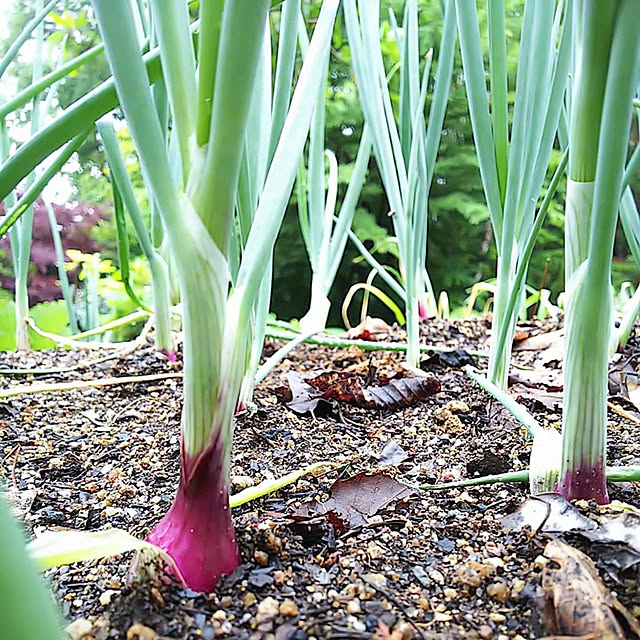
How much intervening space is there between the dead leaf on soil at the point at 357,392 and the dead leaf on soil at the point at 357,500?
224mm

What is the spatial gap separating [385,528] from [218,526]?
0.34 ft

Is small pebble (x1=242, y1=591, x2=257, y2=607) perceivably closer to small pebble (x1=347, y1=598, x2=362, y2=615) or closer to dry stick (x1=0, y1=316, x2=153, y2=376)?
Result: small pebble (x1=347, y1=598, x2=362, y2=615)

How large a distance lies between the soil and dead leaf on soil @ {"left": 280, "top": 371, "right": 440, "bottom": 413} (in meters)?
0.01

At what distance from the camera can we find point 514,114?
1.65ft

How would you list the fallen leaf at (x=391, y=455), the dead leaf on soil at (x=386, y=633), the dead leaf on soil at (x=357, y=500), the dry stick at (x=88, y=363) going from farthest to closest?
the dry stick at (x=88, y=363), the fallen leaf at (x=391, y=455), the dead leaf on soil at (x=357, y=500), the dead leaf on soil at (x=386, y=633)

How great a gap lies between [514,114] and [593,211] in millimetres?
244

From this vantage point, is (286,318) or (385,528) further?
(286,318)

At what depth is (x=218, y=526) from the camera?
29cm

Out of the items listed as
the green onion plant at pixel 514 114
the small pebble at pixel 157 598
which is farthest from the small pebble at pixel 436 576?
the green onion plant at pixel 514 114

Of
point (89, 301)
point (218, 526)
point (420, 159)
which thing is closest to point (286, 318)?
point (89, 301)

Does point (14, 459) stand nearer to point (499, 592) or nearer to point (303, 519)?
point (303, 519)

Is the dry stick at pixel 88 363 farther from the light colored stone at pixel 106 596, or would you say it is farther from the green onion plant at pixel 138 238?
the light colored stone at pixel 106 596

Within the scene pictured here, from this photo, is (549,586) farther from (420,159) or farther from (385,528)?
(420,159)

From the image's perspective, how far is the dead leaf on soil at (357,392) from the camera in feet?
2.09
